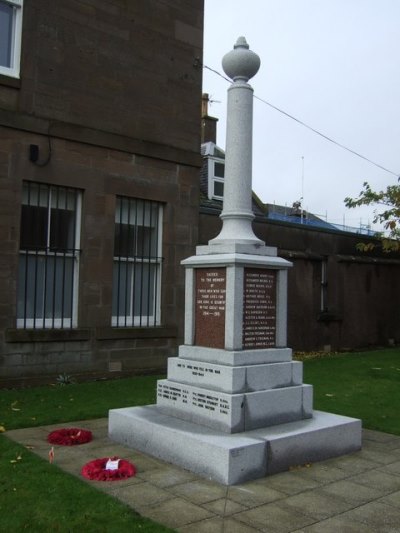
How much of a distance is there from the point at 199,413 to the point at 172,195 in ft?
22.9

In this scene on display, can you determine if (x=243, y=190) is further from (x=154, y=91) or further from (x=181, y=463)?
(x=154, y=91)

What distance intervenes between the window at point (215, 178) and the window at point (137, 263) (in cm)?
697

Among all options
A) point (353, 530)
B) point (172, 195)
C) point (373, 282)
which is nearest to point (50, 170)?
point (172, 195)

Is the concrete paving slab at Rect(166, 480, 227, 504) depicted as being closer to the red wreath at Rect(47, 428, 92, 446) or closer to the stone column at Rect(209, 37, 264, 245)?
the red wreath at Rect(47, 428, 92, 446)

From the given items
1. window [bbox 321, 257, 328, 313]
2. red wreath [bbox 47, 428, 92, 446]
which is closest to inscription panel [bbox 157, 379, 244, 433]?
red wreath [bbox 47, 428, 92, 446]

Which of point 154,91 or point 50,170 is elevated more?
point 154,91

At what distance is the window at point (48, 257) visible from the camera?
416 inches

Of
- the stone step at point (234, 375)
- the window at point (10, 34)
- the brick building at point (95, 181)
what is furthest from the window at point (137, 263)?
the stone step at point (234, 375)

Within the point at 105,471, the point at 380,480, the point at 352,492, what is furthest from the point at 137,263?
the point at 352,492

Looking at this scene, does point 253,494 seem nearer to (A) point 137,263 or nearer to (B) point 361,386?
(B) point 361,386

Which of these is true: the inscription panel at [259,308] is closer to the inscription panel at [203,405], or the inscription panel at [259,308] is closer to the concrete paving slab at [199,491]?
the inscription panel at [203,405]

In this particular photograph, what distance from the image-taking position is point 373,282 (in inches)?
721

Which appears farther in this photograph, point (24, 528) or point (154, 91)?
point (154, 91)

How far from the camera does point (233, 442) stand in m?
5.47
